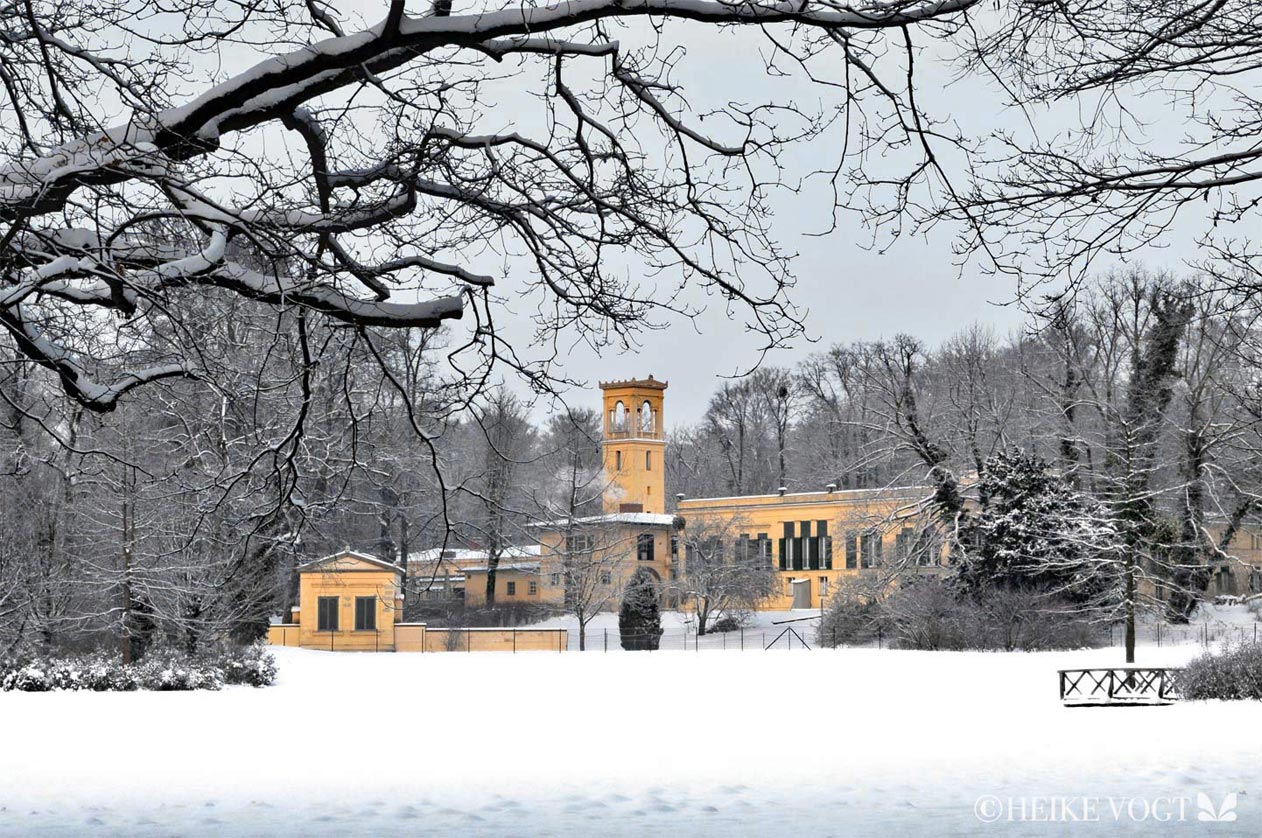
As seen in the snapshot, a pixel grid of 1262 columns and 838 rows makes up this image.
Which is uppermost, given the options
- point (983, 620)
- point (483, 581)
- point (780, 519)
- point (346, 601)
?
point (780, 519)

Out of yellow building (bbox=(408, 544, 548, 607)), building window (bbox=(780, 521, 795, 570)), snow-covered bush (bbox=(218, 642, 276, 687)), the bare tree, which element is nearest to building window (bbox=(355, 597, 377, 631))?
yellow building (bbox=(408, 544, 548, 607))

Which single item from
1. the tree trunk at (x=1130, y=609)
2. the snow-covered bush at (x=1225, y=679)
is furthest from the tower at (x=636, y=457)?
the snow-covered bush at (x=1225, y=679)

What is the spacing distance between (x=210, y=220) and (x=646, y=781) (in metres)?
7.05

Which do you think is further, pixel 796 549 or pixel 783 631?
pixel 796 549

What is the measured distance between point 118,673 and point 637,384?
140 feet

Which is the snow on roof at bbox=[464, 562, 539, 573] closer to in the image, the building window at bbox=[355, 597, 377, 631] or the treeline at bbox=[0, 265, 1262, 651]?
the treeline at bbox=[0, 265, 1262, 651]

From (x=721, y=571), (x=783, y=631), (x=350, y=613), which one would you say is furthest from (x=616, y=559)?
(x=350, y=613)

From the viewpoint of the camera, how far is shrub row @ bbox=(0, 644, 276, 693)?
2533cm

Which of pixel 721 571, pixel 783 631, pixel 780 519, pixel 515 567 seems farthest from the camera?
pixel 780 519

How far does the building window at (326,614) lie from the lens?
4562 cm

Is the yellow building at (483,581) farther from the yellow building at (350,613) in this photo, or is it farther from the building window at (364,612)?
the building window at (364,612)

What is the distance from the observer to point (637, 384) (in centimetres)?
6712

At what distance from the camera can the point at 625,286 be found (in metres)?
10.4

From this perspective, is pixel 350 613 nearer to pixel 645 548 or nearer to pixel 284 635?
pixel 284 635
